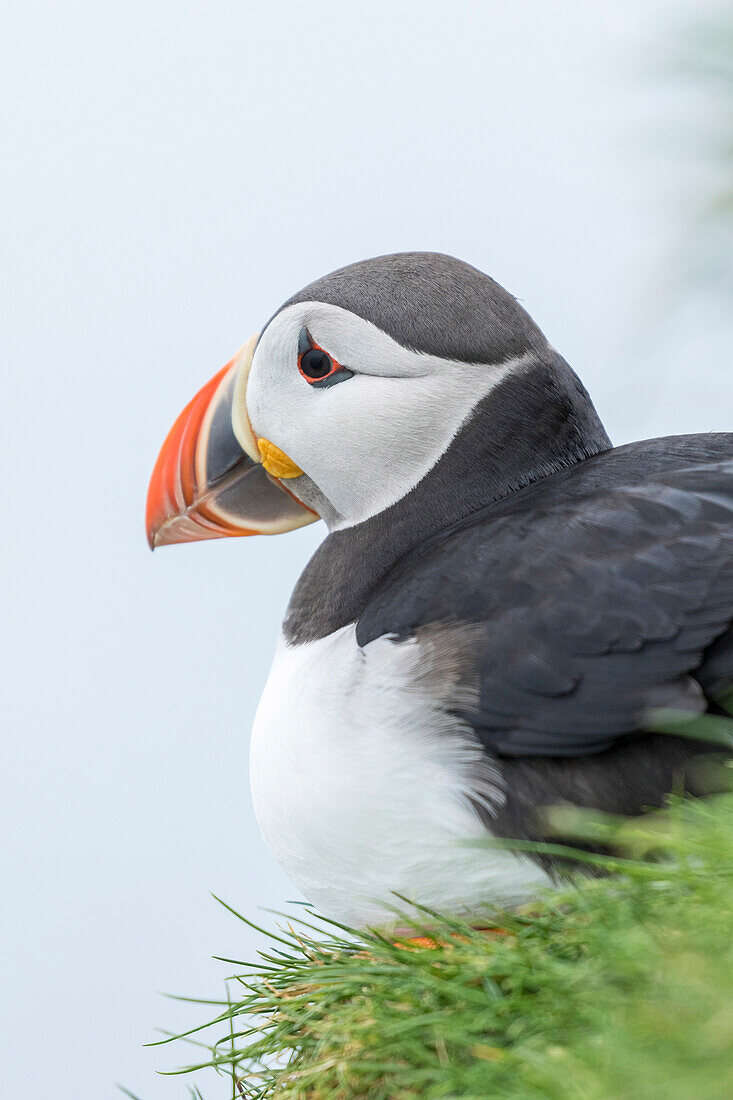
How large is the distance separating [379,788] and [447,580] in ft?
0.62

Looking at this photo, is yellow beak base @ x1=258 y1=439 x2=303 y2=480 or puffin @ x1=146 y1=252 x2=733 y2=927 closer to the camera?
puffin @ x1=146 y1=252 x2=733 y2=927

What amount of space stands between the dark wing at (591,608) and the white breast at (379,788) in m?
0.04

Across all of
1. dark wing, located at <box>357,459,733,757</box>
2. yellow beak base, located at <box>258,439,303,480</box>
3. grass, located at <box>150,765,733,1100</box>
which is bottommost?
grass, located at <box>150,765,733,1100</box>

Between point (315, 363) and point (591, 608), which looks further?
point (315, 363)

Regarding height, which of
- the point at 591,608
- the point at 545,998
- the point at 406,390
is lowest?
Answer: the point at 545,998

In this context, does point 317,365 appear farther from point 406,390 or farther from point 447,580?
point 447,580

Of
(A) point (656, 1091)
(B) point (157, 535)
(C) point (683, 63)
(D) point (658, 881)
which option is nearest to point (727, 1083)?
(A) point (656, 1091)

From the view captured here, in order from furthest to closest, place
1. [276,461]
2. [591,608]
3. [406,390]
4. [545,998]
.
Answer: [276,461], [406,390], [591,608], [545,998]

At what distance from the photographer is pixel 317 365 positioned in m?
1.27

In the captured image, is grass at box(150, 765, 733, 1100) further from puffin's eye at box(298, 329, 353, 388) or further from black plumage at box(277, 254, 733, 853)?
puffin's eye at box(298, 329, 353, 388)

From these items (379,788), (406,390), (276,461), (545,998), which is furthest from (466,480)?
(545,998)

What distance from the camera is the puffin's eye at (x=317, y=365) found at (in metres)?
1.26

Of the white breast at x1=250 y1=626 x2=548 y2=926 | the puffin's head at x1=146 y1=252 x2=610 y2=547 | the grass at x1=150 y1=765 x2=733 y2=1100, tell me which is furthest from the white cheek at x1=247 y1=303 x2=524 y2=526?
the grass at x1=150 y1=765 x2=733 y2=1100

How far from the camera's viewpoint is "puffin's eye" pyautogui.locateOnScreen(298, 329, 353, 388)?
1258 mm
